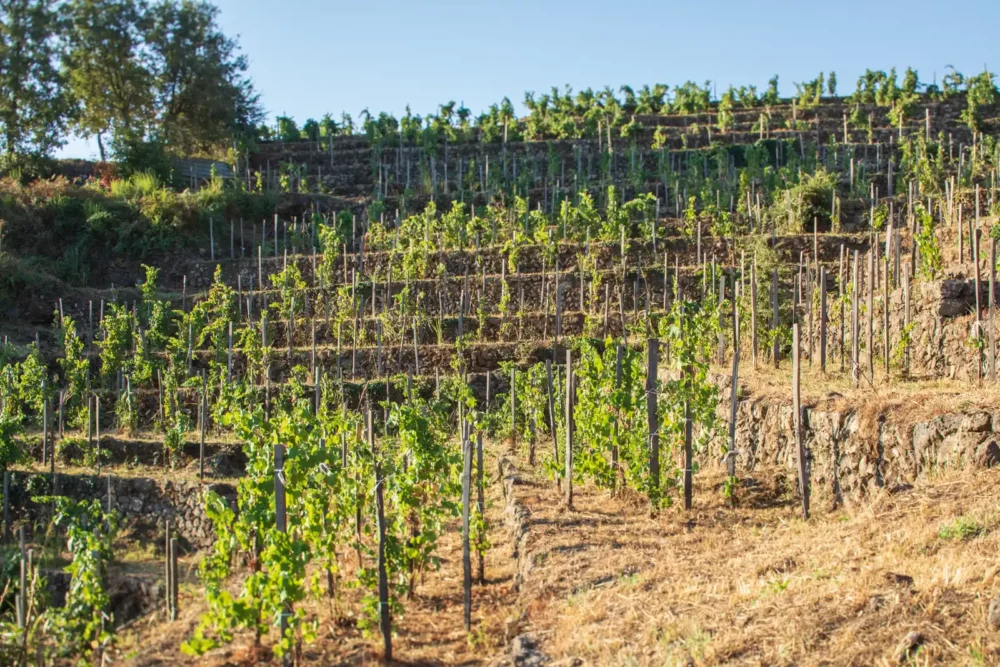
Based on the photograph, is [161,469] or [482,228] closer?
[161,469]

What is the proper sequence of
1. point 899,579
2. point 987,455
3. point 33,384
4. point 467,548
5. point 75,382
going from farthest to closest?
1. point 75,382
2. point 33,384
3. point 987,455
4. point 467,548
5. point 899,579

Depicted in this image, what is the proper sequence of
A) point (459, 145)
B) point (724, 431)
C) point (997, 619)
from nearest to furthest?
point (997, 619), point (724, 431), point (459, 145)

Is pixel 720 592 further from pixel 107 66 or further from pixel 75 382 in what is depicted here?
pixel 107 66

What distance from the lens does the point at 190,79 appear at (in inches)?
1287

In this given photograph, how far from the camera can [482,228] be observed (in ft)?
83.5

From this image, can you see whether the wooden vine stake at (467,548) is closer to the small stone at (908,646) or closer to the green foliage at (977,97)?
the small stone at (908,646)

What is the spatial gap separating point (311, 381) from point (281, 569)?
12.8 meters

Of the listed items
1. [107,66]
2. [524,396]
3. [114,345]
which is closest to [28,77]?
[107,66]

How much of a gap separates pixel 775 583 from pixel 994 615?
168 centimetres

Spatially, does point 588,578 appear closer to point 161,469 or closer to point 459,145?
point 161,469

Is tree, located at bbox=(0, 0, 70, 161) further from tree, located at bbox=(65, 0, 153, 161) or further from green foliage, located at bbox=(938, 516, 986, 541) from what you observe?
green foliage, located at bbox=(938, 516, 986, 541)

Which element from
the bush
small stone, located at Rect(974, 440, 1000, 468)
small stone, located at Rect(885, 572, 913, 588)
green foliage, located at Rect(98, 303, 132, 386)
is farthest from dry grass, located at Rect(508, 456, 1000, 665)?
the bush

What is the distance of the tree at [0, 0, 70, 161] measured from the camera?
31.5 m

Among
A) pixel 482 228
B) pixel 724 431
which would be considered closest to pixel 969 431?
pixel 724 431
